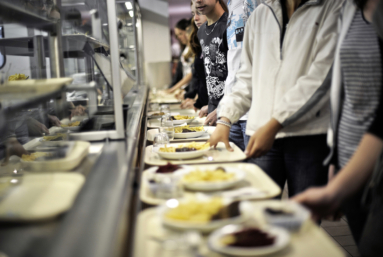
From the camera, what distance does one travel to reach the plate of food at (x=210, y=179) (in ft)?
3.67

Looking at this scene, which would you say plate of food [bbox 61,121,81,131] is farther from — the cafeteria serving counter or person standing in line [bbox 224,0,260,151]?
person standing in line [bbox 224,0,260,151]

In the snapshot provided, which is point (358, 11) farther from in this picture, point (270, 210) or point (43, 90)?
point (43, 90)

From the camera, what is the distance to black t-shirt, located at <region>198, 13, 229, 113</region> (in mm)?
2635

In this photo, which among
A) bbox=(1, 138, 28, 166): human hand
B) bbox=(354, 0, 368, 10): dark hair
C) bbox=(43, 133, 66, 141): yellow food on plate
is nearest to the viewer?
bbox=(354, 0, 368, 10): dark hair

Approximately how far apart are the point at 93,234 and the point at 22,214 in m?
0.21

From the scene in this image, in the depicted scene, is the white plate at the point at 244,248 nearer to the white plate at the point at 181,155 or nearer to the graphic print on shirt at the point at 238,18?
the white plate at the point at 181,155

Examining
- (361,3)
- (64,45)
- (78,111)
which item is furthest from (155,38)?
(361,3)

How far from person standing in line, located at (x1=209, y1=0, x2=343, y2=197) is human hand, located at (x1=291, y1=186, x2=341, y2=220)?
0.54 meters

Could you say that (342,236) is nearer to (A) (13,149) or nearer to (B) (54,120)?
(B) (54,120)

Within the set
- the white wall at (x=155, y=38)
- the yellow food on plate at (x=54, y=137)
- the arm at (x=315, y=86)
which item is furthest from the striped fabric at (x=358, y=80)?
A: the white wall at (x=155, y=38)

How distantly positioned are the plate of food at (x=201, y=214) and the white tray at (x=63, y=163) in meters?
0.39

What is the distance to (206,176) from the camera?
3.84ft

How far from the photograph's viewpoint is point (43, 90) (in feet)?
3.37

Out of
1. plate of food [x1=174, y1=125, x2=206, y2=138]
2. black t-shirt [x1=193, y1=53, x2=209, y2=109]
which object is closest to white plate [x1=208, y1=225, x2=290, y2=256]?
plate of food [x1=174, y1=125, x2=206, y2=138]
